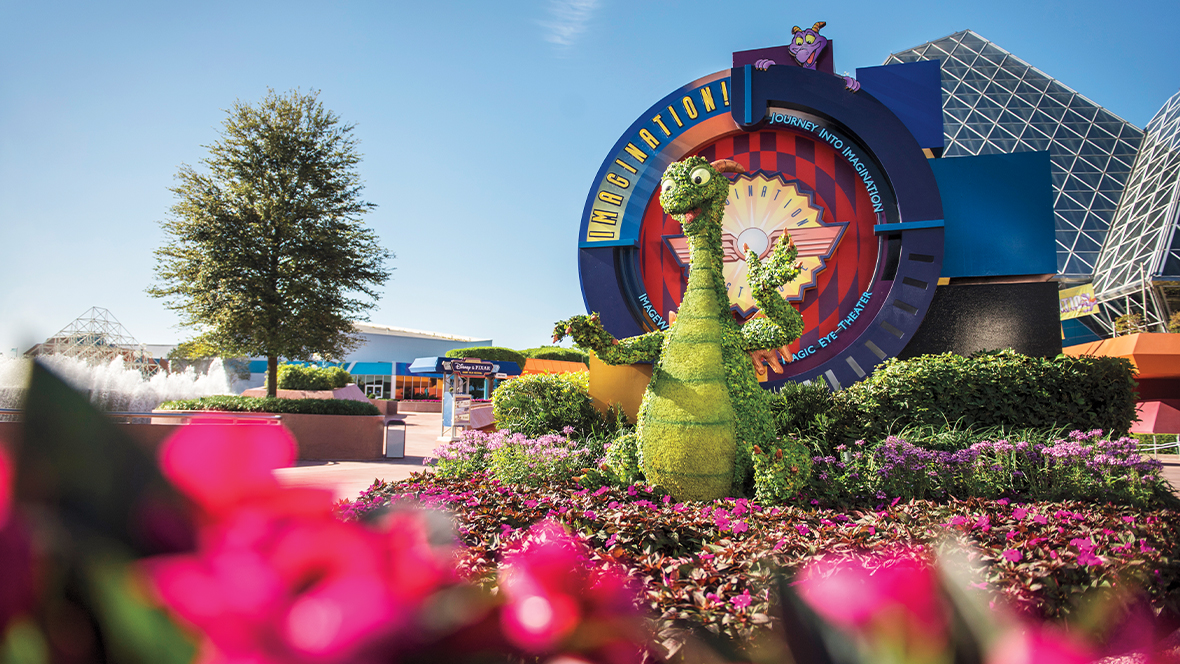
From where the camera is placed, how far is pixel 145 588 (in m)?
0.36

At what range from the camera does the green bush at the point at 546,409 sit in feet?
26.5

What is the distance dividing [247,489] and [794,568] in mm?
3184

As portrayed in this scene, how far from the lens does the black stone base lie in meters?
8.84

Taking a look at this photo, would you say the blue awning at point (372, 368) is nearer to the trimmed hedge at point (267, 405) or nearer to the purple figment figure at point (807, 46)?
the trimmed hedge at point (267, 405)

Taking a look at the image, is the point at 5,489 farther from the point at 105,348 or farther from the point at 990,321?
the point at 105,348

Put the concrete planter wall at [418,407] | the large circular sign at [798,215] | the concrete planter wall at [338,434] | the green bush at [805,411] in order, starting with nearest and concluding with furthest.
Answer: the green bush at [805,411], the large circular sign at [798,215], the concrete planter wall at [338,434], the concrete planter wall at [418,407]

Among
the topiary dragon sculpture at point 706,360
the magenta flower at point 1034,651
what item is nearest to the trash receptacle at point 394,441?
the topiary dragon sculpture at point 706,360

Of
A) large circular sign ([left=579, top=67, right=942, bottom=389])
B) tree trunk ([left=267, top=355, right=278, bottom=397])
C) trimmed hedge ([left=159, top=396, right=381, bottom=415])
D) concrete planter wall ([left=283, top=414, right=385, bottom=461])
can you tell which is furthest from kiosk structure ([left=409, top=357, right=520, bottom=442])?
large circular sign ([left=579, top=67, right=942, bottom=389])

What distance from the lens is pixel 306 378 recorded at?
2928 centimetres

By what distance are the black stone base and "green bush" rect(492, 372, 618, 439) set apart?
479 cm

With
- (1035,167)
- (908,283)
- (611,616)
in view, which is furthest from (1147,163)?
(611,616)

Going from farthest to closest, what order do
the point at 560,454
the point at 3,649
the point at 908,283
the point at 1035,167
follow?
the point at 1035,167 → the point at 908,283 → the point at 560,454 → the point at 3,649

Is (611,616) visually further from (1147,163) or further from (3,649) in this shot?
(1147,163)

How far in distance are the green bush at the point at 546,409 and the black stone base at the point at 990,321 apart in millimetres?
4793
